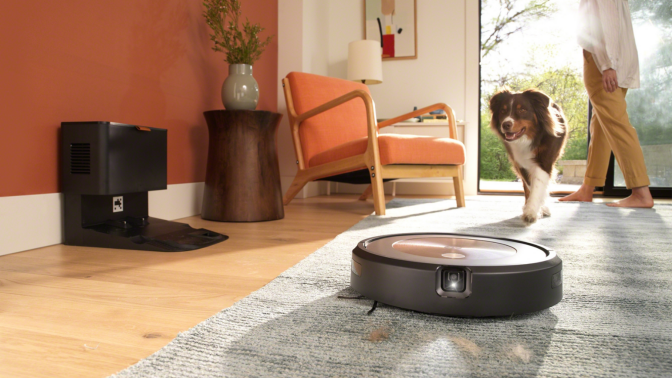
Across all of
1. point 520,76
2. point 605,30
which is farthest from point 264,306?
point 520,76

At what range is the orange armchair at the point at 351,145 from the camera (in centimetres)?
218

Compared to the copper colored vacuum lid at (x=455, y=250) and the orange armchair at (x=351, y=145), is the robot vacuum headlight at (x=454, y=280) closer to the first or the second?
the copper colored vacuum lid at (x=455, y=250)

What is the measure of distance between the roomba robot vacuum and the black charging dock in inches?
32.2

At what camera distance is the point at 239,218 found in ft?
6.54

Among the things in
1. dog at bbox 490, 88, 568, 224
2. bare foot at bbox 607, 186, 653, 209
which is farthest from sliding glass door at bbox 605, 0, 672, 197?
dog at bbox 490, 88, 568, 224

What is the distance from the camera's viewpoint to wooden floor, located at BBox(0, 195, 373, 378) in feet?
1.98

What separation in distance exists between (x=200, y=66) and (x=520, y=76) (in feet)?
18.3

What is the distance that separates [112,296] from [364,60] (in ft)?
10.3

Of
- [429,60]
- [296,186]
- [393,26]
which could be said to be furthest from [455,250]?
[393,26]

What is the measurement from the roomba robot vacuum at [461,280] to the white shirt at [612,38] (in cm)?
231

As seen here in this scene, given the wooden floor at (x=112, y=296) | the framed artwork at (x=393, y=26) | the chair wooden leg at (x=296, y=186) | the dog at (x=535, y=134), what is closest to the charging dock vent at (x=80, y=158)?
the wooden floor at (x=112, y=296)

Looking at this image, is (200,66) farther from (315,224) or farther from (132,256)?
(132,256)

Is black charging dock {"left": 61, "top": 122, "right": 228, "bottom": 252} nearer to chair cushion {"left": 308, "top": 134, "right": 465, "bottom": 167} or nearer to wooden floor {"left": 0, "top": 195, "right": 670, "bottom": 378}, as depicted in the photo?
wooden floor {"left": 0, "top": 195, "right": 670, "bottom": 378}

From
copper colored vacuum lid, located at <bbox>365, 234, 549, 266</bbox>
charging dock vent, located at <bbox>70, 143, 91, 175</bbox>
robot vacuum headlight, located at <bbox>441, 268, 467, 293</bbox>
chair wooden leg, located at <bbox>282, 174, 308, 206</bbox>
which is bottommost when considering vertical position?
robot vacuum headlight, located at <bbox>441, 268, 467, 293</bbox>
